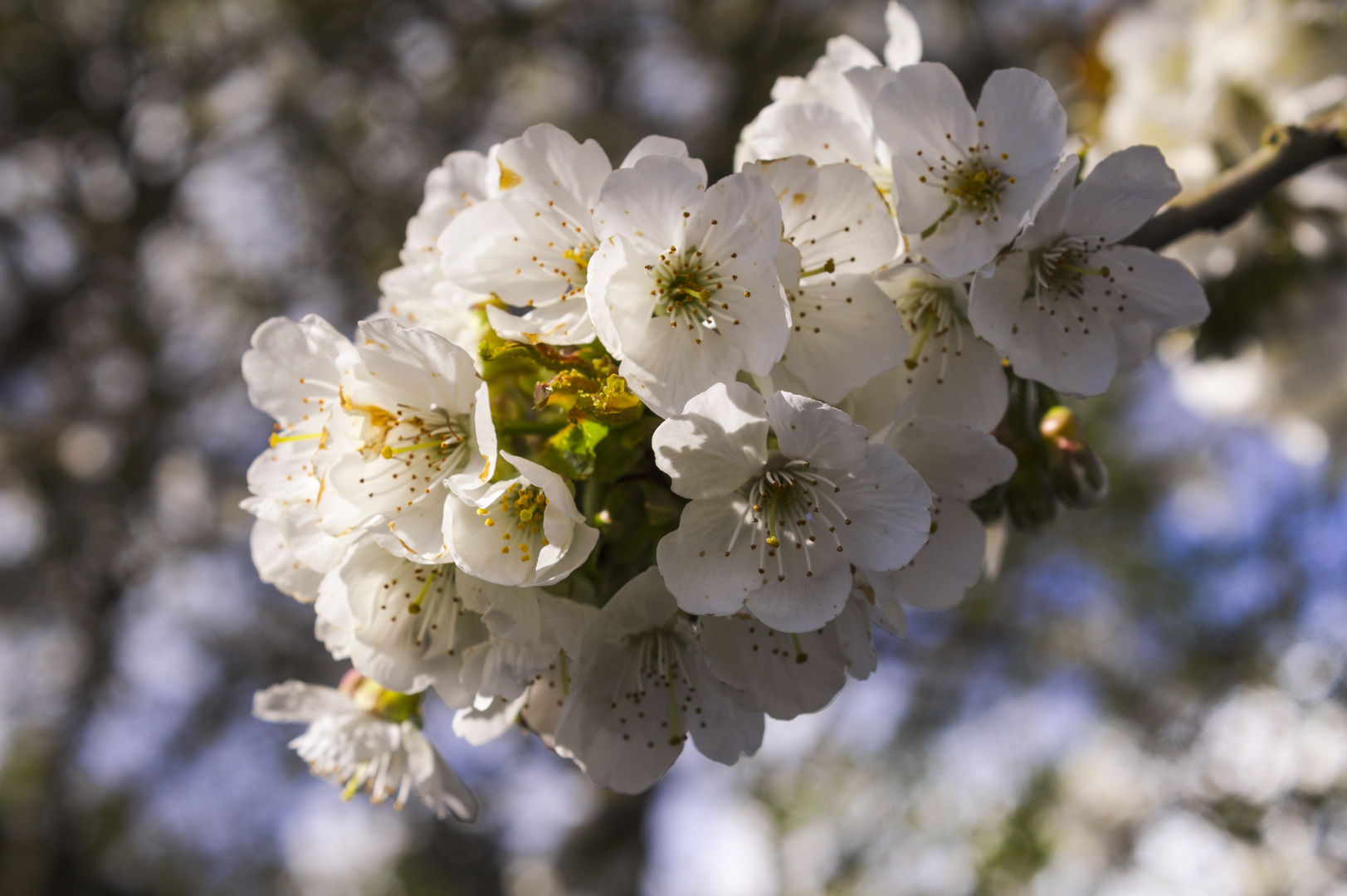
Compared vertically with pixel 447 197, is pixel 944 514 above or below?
below

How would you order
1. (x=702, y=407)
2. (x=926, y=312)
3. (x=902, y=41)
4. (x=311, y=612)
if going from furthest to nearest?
(x=311, y=612), (x=902, y=41), (x=926, y=312), (x=702, y=407)

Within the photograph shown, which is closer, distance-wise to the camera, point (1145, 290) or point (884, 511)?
point (884, 511)

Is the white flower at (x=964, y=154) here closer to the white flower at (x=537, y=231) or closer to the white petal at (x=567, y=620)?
the white flower at (x=537, y=231)

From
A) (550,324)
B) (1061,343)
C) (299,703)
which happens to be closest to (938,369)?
(1061,343)

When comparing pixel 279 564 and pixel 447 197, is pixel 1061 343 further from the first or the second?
pixel 279 564

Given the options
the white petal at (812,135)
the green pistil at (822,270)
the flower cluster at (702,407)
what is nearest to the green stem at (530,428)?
the flower cluster at (702,407)

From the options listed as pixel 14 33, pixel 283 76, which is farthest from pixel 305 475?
pixel 14 33

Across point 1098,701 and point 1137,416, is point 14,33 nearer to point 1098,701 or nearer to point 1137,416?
point 1137,416
